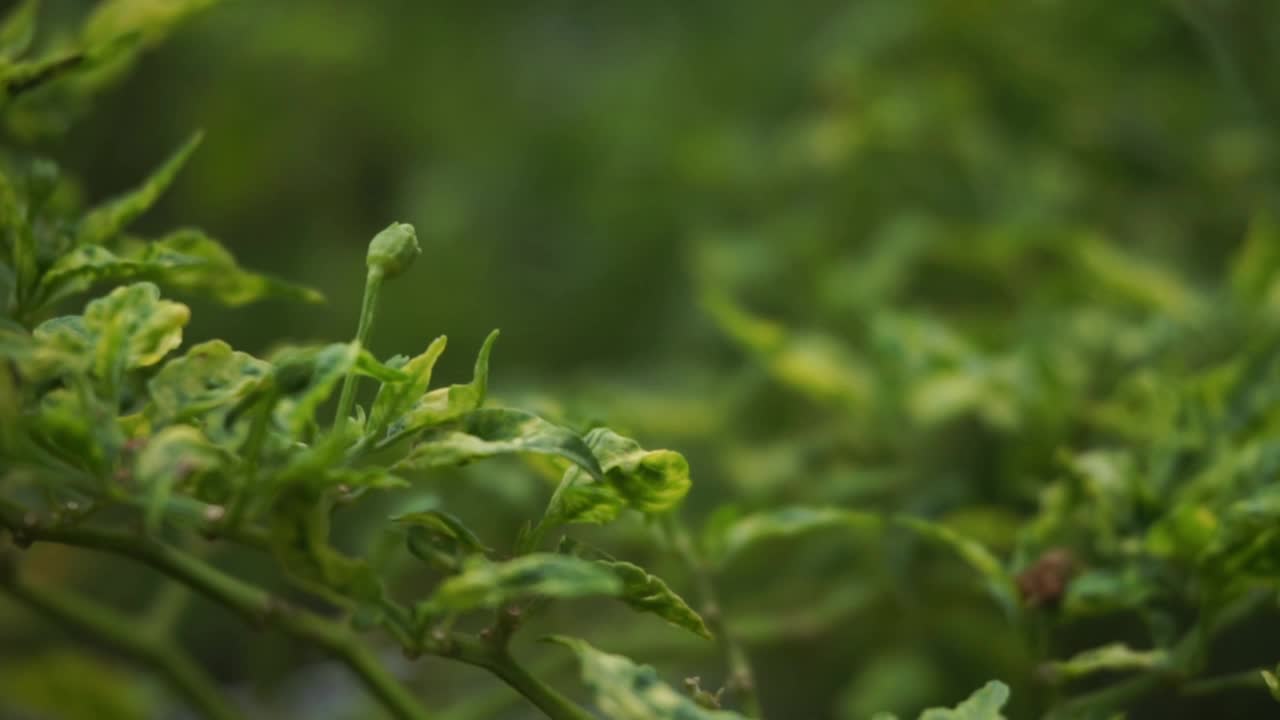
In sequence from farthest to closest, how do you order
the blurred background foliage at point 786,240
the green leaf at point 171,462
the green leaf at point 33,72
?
the blurred background foliage at point 786,240 < the green leaf at point 33,72 < the green leaf at point 171,462

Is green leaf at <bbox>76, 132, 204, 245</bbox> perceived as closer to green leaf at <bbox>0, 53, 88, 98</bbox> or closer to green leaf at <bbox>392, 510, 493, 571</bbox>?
green leaf at <bbox>0, 53, 88, 98</bbox>

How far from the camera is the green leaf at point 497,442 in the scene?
0.39m

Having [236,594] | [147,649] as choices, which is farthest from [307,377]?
[147,649]

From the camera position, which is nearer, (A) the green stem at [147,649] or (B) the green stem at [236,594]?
(B) the green stem at [236,594]

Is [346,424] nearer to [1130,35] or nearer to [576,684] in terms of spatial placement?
[576,684]

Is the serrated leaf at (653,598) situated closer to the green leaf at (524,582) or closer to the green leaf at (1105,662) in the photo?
the green leaf at (524,582)

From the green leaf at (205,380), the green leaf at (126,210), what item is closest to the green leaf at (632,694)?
the green leaf at (205,380)

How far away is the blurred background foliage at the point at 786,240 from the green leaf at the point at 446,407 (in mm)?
179

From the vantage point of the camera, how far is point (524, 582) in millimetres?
364

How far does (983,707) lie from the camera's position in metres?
0.41

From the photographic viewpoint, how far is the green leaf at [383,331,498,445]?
41 cm

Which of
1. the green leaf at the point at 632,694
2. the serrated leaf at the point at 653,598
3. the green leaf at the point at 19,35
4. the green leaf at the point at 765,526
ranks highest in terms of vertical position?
the green leaf at the point at 19,35

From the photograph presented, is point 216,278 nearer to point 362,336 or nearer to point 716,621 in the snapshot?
point 362,336

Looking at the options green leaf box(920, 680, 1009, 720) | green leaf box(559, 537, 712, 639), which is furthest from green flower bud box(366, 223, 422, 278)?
green leaf box(920, 680, 1009, 720)
